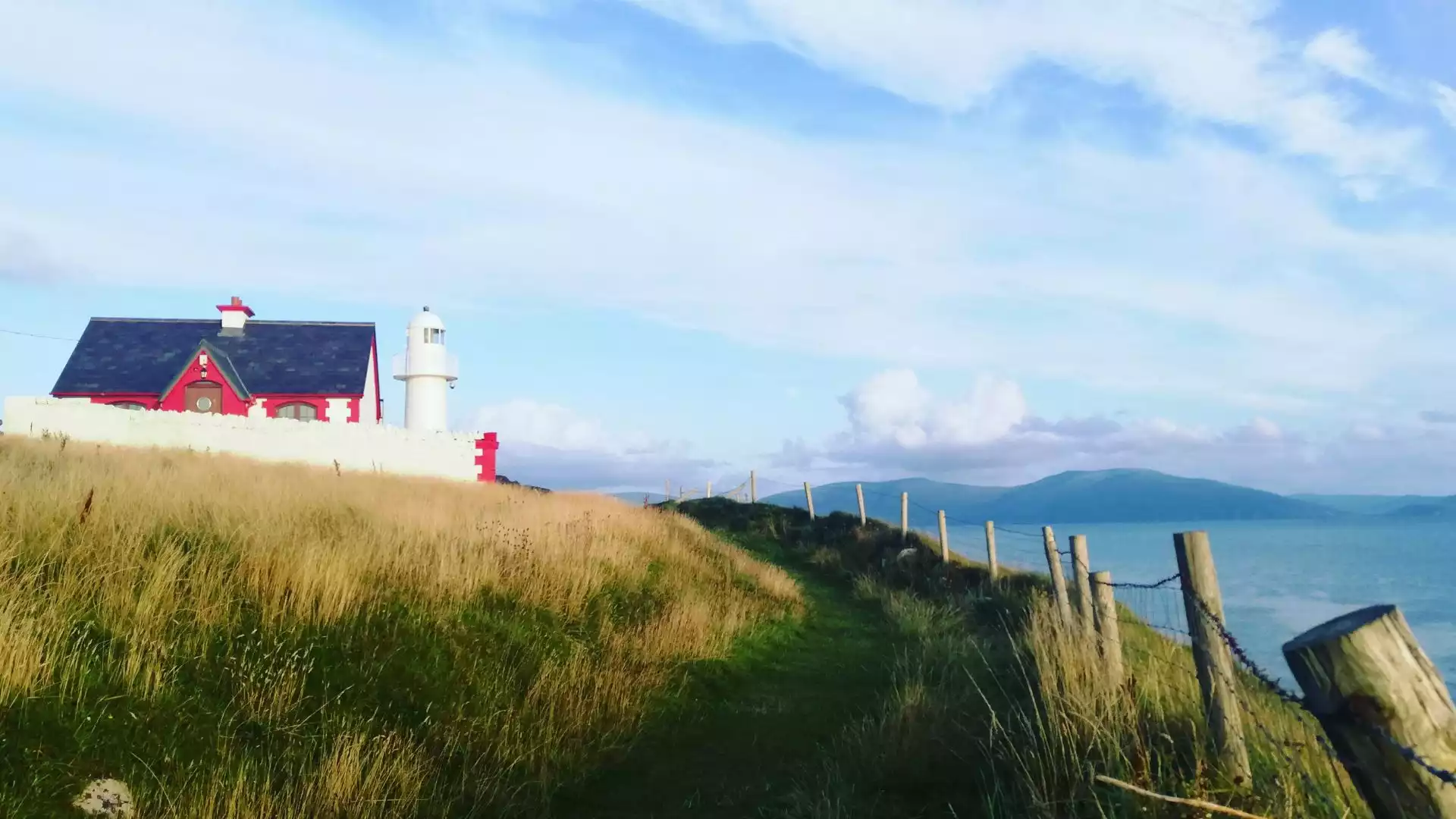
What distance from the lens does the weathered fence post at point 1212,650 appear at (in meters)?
4.13

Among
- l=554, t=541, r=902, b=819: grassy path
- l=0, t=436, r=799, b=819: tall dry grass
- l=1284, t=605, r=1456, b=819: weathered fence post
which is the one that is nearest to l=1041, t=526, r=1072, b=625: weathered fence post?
l=554, t=541, r=902, b=819: grassy path

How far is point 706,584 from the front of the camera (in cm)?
1245

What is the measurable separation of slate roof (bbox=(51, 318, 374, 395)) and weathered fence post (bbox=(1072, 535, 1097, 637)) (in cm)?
3252

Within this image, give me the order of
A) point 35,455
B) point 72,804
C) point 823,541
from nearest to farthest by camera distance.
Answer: point 72,804 < point 35,455 < point 823,541

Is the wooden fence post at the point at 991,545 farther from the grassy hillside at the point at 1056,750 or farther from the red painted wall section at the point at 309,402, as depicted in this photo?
the red painted wall section at the point at 309,402

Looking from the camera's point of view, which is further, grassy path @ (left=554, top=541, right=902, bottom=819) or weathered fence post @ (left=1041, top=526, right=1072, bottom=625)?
weathered fence post @ (left=1041, top=526, right=1072, bottom=625)

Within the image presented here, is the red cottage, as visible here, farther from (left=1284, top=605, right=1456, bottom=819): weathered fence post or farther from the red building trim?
(left=1284, top=605, right=1456, bottom=819): weathered fence post

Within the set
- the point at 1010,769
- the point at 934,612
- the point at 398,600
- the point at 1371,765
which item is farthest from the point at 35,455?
the point at 1371,765

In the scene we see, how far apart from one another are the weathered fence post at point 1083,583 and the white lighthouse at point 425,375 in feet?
106

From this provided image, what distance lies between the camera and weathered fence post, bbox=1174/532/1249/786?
4129mm

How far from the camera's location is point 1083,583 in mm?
6805

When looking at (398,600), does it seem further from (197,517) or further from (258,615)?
(197,517)

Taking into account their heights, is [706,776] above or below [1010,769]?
below

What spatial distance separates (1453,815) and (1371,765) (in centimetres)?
19
